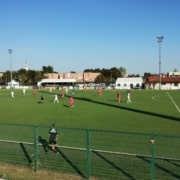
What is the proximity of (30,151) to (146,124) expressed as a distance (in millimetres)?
11011

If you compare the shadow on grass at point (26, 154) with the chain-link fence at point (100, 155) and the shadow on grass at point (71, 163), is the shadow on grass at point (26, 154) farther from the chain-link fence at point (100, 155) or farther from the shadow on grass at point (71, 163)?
the shadow on grass at point (71, 163)

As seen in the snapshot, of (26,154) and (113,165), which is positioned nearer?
(113,165)

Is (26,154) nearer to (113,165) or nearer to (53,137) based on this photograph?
(53,137)

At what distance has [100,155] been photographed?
14.8m

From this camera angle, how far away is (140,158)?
14211 millimetres

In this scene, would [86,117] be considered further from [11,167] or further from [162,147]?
[11,167]

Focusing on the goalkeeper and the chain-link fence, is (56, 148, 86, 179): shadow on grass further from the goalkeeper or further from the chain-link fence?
the goalkeeper


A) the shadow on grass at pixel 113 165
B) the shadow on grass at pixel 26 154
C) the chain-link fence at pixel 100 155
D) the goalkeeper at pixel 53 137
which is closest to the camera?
the shadow on grass at pixel 113 165

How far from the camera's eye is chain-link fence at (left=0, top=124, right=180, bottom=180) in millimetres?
12328

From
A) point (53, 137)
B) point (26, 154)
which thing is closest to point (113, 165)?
point (53, 137)

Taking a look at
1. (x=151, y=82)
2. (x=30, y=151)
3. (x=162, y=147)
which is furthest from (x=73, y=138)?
(x=151, y=82)

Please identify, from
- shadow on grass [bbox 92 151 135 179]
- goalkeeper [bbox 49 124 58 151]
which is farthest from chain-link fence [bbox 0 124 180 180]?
goalkeeper [bbox 49 124 58 151]

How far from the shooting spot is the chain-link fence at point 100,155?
12328 mm

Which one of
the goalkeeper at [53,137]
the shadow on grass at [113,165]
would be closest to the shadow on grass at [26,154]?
the goalkeeper at [53,137]
